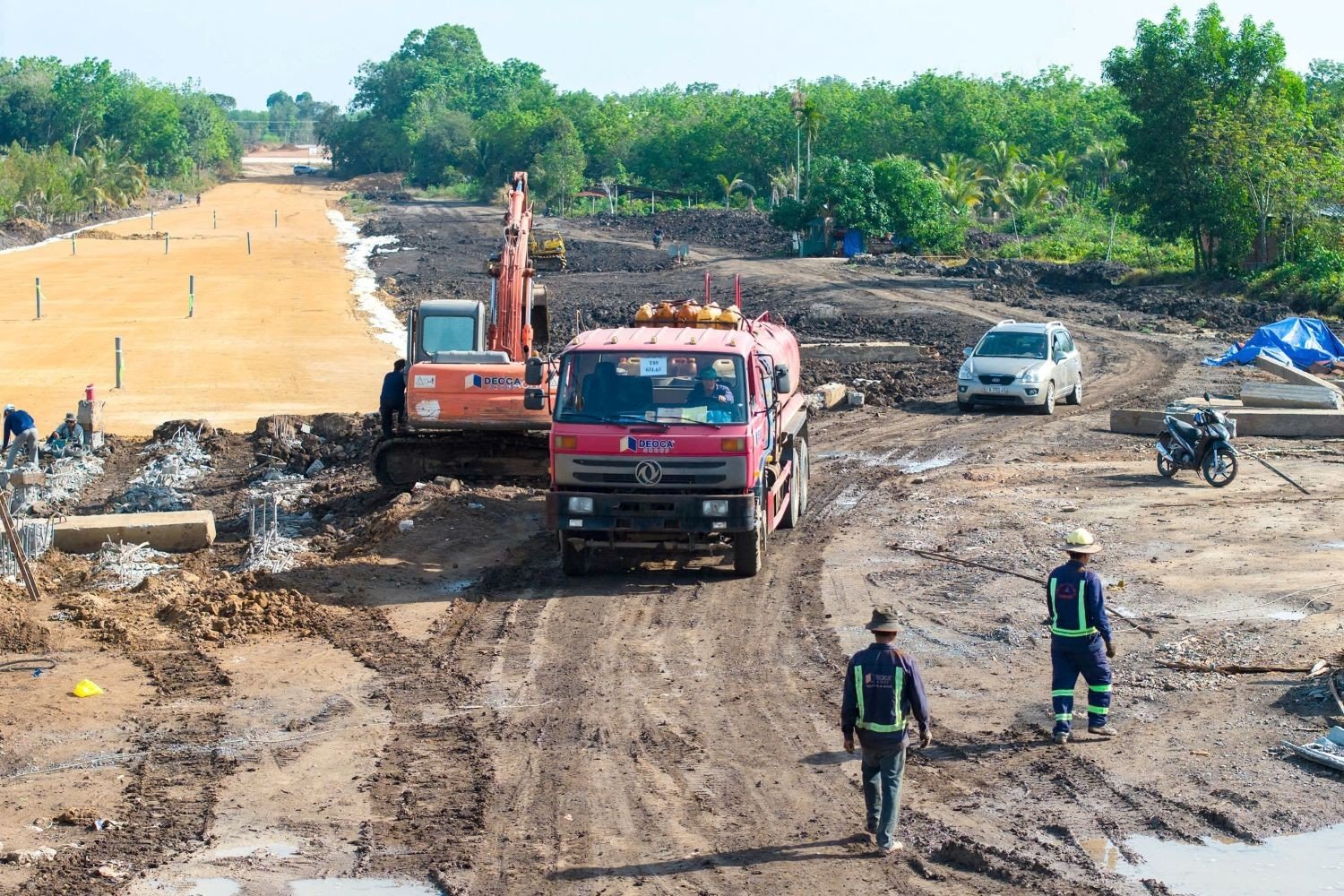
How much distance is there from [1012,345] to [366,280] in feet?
128

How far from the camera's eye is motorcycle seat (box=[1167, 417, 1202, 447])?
2041 cm

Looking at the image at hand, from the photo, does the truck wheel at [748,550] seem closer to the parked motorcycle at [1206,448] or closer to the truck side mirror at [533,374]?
the truck side mirror at [533,374]

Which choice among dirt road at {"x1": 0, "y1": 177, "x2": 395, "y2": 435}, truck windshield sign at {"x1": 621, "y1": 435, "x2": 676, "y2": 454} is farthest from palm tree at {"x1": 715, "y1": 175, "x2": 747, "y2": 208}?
truck windshield sign at {"x1": 621, "y1": 435, "x2": 676, "y2": 454}

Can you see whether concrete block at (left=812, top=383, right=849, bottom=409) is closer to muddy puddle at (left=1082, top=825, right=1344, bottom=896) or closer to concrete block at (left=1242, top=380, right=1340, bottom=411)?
concrete block at (left=1242, top=380, right=1340, bottom=411)

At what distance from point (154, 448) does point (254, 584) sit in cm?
1142

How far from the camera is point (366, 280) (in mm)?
62281

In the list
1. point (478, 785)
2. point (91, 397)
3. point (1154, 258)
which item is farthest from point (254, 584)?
point (1154, 258)

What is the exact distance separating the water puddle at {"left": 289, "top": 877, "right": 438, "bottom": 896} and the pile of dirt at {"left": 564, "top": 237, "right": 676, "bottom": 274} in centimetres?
5435

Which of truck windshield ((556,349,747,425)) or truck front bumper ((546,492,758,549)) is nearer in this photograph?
truck front bumper ((546,492,758,549))

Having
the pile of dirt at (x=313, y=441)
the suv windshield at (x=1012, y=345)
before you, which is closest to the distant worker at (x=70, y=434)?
the pile of dirt at (x=313, y=441)

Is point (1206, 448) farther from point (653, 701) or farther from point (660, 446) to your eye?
point (653, 701)

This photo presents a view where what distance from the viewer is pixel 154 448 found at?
1030 inches

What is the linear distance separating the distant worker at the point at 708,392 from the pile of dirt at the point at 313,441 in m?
10.2

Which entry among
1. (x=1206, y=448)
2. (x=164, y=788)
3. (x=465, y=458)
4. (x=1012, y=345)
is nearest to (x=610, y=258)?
(x=1012, y=345)
